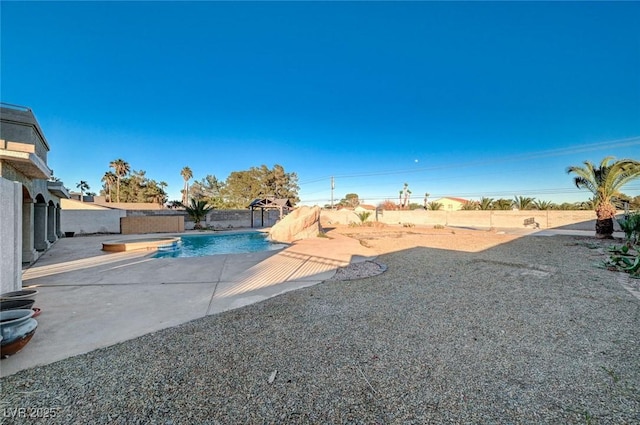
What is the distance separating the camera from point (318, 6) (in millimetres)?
10383

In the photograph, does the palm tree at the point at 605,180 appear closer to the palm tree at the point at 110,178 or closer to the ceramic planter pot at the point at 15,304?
the ceramic planter pot at the point at 15,304

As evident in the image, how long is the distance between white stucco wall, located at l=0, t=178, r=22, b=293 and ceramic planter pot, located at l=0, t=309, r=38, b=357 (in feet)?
5.09

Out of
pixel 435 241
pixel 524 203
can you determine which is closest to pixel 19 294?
pixel 435 241

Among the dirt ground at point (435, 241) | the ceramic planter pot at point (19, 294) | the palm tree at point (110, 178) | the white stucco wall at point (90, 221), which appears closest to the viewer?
the ceramic planter pot at point (19, 294)

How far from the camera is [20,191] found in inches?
176

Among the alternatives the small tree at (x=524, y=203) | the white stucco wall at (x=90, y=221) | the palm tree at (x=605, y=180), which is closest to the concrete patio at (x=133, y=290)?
the white stucco wall at (x=90, y=221)

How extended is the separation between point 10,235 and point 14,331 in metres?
2.40

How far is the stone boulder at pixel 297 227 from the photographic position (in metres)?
14.7

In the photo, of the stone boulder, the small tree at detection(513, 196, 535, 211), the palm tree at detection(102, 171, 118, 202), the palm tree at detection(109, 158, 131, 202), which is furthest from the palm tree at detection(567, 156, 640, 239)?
the palm tree at detection(102, 171, 118, 202)

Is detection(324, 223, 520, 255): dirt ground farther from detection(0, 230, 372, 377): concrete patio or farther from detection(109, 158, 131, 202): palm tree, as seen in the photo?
detection(109, 158, 131, 202): palm tree

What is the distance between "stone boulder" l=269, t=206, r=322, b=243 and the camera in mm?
14656

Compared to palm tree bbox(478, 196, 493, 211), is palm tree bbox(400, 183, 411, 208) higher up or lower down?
higher up

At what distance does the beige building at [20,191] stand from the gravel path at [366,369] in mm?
2798

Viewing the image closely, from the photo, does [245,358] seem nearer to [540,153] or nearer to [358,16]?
[358,16]
